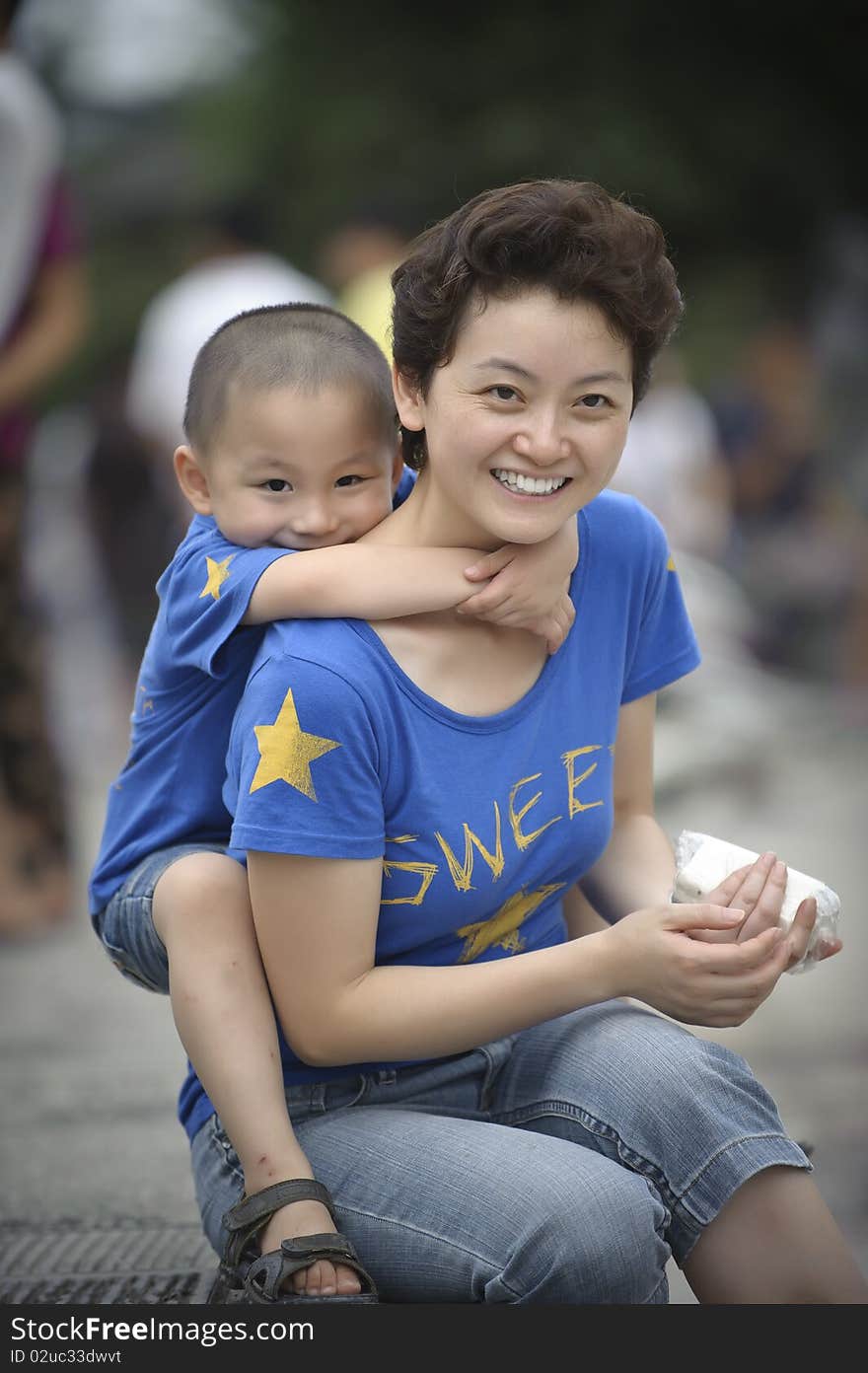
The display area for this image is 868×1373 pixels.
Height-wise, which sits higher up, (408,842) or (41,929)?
(408,842)

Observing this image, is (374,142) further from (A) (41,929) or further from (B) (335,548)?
(B) (335,548)

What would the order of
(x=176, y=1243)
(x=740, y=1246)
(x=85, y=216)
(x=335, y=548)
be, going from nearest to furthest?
(x=740, y=1246), (x=335, y=548), (x=176, y=1243), (x=85, y=216)

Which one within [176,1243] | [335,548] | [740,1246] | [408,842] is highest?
[335,548]

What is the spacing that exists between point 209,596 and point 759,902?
0.68 meters

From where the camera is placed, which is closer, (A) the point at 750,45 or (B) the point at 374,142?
(A) the point at 750,45

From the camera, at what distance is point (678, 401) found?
23.2 ft

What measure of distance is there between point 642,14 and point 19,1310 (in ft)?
38.4

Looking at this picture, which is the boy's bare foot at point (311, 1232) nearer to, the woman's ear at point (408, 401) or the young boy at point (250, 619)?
the young boy at point (250, 619)

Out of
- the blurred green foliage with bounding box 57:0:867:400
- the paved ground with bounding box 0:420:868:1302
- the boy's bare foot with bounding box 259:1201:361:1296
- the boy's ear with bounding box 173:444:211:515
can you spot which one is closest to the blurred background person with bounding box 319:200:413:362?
the paved ground with bounding box 0:420:868:1302

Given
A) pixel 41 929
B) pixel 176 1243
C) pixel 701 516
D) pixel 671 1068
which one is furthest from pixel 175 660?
pixel 701 516

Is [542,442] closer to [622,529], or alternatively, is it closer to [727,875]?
[622,529]

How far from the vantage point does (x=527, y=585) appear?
176 centimetres

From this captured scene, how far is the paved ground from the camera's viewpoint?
7.57ft

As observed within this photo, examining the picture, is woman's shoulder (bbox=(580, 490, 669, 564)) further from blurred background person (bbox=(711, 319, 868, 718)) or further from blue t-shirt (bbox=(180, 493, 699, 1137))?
blurred background person (bbox=(711, 319, 868, 718))
